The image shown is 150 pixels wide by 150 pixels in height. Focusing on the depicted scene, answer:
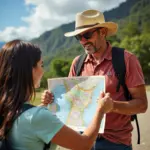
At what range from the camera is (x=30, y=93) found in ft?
8.00

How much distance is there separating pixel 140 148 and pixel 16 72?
557 centimetres

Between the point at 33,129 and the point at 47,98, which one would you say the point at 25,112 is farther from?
the point at 47,98

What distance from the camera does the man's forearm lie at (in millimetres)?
3072

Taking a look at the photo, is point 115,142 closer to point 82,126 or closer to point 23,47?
point 82,126

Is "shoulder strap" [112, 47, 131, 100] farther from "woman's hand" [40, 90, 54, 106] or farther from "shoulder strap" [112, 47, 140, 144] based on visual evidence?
"woman's hand" [40, 90, 54, 106]

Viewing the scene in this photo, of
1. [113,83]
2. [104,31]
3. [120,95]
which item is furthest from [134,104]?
[104,31]

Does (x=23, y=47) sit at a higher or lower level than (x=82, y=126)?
higher

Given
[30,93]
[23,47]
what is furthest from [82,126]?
[23,47]

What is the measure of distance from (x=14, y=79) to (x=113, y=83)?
122 centimetres

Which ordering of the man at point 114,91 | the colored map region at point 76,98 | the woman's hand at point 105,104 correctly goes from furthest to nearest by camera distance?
the man at point 114,91 → the colored map region at point 76,98 → the woman's hand at point 105,104

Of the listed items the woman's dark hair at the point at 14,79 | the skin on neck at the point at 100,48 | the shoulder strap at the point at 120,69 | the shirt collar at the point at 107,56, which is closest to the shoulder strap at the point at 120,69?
the shoulder strap at the point at 120,69

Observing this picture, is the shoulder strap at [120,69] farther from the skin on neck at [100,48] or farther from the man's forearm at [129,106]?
the skin on neck at [100,48]

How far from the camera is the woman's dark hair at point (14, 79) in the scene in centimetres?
235

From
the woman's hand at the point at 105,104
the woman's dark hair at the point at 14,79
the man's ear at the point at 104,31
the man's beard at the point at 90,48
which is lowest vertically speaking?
the woman's hand at the point at 105,104
